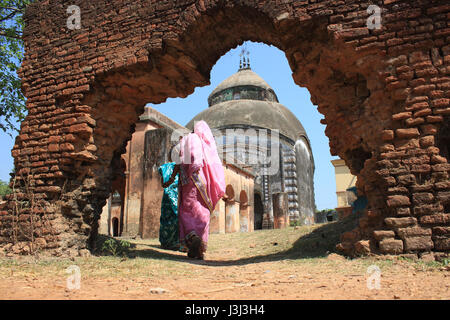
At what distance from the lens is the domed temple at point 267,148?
24.8 metres

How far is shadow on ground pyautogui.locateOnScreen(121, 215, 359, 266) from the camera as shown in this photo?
498 centimetres

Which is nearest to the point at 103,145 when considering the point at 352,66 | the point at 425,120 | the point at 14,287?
the point at 14,287

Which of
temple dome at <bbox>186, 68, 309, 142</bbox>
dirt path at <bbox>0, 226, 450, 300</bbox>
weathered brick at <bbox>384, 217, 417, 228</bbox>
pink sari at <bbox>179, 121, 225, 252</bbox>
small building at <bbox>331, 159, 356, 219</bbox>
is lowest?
dirt path at <bbox>0, 226, 450, 300</bbox>

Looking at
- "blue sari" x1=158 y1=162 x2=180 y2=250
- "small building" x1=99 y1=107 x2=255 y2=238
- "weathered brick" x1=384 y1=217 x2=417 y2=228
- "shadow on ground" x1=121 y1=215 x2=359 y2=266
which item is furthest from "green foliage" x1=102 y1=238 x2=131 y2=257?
"small building" x1=99 y1=107 x2=255 y2=238

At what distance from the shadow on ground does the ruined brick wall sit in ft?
2.77

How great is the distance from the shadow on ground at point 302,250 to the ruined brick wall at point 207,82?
0.84m

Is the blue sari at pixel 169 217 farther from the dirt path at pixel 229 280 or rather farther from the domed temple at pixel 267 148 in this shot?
the domed temple at pixel 267 148

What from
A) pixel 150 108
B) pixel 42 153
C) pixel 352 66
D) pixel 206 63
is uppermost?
pixel 150 108

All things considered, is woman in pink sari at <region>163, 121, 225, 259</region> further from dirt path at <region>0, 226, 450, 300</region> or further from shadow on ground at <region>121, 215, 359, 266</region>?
dirt path at <region>0, 226, 450, 300</region>

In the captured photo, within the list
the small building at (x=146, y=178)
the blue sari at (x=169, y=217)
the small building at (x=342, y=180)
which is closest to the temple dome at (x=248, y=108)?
the small building at (x=342, y=180)

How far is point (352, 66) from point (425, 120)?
1173 millimetres

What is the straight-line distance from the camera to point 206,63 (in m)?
6.04
